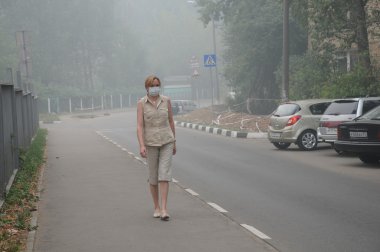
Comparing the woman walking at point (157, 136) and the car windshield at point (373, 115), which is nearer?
the woman walking at point (157, 136)

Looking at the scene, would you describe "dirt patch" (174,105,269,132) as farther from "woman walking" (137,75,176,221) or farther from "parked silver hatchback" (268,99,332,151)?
"woman walking" (137,75,176,221)

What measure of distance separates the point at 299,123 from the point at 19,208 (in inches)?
444

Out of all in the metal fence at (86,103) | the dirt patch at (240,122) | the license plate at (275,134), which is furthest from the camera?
the metal fence at (86,103)

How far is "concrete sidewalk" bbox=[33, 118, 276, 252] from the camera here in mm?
7723

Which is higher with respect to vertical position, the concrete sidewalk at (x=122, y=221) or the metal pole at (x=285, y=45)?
the metal pole at (x=285, y=45)

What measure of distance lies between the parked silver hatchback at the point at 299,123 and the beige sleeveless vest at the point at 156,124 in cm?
1109

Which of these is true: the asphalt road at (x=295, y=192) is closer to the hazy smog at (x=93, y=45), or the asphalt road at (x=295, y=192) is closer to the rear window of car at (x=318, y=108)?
the rear window of car at (x=318, y=108)

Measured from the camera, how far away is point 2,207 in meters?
A: 10.1

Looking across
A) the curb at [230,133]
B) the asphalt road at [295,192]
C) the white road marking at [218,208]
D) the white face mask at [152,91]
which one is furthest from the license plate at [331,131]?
the white face mask at [152,91]

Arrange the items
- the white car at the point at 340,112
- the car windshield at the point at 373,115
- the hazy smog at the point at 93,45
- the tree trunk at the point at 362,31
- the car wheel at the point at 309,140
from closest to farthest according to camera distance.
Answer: the car windshield at the point at 373,115 → the white car at the point at 340,112 → the car wheel at the point at 309,140 → the tree trunk at the point at 362,31 → the hazy smog at the point at 93,45

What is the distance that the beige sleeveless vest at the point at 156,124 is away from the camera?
9.32m

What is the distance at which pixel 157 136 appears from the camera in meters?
9.32

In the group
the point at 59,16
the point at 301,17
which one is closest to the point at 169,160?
the point at 301,17

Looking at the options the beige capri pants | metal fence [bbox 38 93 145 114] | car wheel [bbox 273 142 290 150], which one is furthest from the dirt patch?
metal fence [bbox 38 93 145 114]
